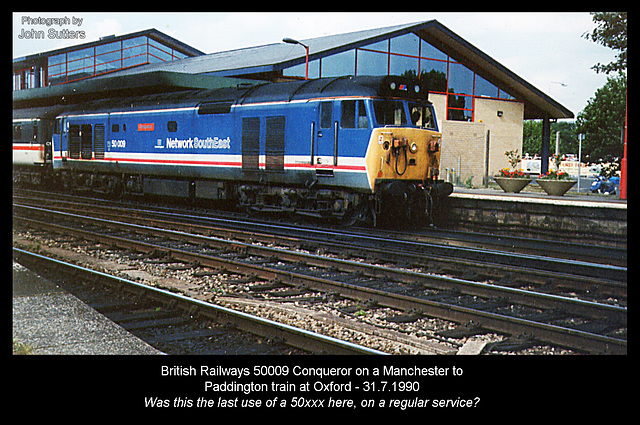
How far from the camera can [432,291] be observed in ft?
28.6

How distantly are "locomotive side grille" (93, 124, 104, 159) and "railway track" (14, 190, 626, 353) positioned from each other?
379 inches

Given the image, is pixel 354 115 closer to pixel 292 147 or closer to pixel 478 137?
pixel 292 147

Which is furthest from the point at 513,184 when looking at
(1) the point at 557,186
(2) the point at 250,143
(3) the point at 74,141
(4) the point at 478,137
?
(3) the point at 74,141

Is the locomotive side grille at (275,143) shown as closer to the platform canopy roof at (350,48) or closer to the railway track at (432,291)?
the railway track at (432,291)

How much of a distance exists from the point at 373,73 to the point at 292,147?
1324 centimetres

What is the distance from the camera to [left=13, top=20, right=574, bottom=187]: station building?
25109 millimetres

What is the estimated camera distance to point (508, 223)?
51.9 feet

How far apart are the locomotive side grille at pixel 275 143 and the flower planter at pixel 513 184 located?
34.3 ft

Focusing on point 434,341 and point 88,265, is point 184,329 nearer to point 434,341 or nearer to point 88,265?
point 434,341

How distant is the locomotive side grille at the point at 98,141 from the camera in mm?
21953

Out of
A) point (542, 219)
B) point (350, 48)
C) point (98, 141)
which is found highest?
point (350, 48)

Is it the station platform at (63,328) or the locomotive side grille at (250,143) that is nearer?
the station platform at (63,328)

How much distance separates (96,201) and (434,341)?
715 inches

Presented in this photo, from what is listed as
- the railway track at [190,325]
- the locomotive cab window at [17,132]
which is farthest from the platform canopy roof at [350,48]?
the railway track at [190,325]
